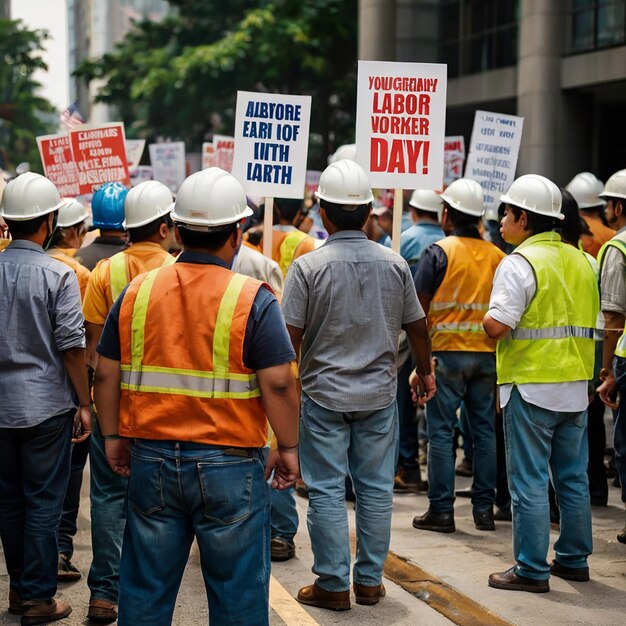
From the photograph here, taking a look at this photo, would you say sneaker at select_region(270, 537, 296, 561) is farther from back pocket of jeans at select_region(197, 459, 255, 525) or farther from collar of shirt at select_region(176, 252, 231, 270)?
collar of shirt at select_region(176, 252, 231, 270)

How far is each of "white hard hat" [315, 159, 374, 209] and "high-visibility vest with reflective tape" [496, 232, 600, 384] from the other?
35.1 inches

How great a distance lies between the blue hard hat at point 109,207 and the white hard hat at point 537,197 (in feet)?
7.26

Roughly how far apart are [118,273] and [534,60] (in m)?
18.7

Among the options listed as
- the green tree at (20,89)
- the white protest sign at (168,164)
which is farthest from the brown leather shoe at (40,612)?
the green tree at (20,89)

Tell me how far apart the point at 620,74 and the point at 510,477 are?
16.9 metres

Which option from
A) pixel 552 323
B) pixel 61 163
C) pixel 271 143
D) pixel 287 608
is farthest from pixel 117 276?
pixel 61 163

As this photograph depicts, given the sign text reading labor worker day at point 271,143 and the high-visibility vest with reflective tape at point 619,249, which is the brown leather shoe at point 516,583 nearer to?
the high-visibility vest with reflective tape at point 619,249

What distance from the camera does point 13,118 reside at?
5853cm

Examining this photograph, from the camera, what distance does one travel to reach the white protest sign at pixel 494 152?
394 inches

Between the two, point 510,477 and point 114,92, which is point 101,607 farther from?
point 114,92

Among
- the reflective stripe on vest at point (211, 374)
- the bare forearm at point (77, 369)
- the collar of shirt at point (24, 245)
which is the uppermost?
the collar of shirt at point (24, 245)

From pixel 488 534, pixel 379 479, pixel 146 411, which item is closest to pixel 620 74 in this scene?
pixel 488 534

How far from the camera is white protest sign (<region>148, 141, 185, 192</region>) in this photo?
1510 centimetres

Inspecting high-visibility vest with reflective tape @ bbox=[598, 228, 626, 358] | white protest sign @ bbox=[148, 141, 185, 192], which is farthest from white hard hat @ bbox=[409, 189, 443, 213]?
white protest sign @ bbox=[148, 141, 185, 192]
